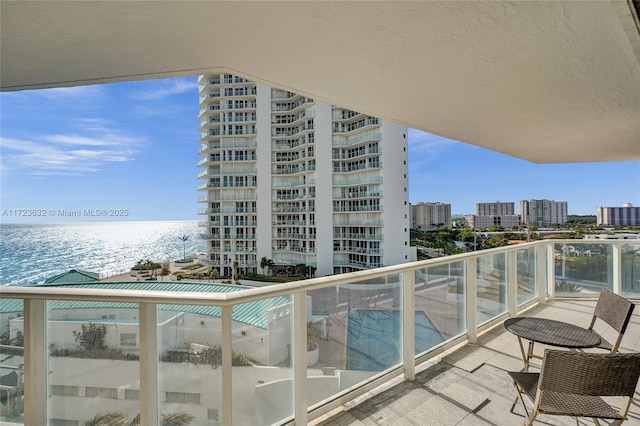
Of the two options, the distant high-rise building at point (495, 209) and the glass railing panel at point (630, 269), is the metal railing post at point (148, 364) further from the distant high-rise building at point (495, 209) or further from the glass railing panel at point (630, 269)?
the distant high-rise building at point (495, 209)

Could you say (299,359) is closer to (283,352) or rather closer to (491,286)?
(283,352)

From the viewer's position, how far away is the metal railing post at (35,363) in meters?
1.58

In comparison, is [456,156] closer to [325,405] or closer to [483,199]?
[483,199]

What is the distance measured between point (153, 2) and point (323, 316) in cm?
215

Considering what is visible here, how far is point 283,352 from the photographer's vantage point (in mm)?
1884

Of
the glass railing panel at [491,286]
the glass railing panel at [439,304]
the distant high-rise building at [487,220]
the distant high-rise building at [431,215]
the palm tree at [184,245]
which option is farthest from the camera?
the distant high-rise building at [431,215]

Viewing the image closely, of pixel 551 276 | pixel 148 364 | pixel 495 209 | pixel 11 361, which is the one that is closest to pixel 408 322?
pixel 148 364

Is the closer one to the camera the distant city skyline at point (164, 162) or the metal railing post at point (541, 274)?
the metal railing post at point (541, 274)

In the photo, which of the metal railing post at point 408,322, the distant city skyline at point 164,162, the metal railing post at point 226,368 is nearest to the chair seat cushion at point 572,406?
the metal railing post at point 408,322

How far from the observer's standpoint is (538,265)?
4770mm

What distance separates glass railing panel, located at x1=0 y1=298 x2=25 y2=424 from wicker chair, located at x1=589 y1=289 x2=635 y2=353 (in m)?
3.70

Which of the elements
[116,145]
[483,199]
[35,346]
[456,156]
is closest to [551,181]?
[483,199]

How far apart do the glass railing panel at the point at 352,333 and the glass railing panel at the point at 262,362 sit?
189mm

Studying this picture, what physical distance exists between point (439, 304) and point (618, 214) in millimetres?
14404
